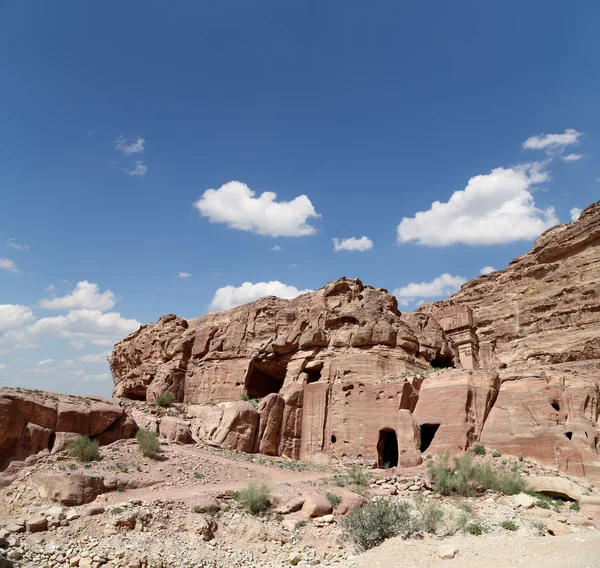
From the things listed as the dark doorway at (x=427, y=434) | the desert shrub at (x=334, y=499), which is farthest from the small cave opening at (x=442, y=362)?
the desert shrub at (x=334, y=499)

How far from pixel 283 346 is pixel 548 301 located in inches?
1020

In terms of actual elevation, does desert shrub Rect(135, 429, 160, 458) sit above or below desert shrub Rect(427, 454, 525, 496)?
above

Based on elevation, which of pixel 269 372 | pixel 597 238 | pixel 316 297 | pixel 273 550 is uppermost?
pixel 597 238

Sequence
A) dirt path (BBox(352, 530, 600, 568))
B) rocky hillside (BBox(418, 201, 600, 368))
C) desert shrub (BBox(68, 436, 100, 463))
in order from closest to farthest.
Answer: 1. dirt path (BBox(352, 530, 600, 568))
2. desert shrub (BBox(68, 436, 100, 463))
3. rocky hillside (BBox(418, 201, 600, 368))

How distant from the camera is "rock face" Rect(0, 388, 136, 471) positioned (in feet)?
64.1

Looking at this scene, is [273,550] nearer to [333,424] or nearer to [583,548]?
[583,548]

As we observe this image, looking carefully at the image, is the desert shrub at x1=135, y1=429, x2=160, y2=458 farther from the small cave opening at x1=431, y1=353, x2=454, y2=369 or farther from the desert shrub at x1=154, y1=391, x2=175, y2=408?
the small cave opening at x1=431, y1=353, x2=454, y2=369

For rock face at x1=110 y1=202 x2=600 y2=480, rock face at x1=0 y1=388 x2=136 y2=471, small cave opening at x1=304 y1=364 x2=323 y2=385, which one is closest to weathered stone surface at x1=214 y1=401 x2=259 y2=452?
rock face at x1=110 y1=202 x2=600 y2=480

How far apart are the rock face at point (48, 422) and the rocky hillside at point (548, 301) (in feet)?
109

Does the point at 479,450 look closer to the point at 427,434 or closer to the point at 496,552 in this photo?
the point at 427,434

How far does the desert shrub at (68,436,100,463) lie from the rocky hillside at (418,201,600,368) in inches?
1374

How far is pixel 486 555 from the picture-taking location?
1288 cm

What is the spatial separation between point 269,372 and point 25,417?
21.7 meters

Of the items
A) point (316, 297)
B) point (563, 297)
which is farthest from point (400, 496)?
point (563, 297)
